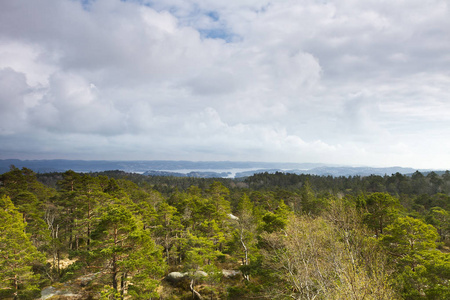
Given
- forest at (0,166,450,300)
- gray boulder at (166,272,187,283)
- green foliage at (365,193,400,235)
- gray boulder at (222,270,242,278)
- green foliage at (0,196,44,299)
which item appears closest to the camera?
forest at (0,166,450,300)

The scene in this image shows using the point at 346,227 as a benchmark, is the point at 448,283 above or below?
below

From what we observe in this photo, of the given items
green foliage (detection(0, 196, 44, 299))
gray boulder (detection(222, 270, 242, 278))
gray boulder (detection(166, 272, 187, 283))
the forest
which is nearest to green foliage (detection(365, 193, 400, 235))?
the forest

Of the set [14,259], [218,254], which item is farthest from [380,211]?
[14,259]

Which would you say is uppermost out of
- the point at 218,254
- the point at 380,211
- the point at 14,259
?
the point at 380,211

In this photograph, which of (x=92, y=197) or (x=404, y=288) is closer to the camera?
(x=404, y=288)

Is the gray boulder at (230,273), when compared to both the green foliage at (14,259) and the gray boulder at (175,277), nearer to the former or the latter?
the gray boulder at (175,277)

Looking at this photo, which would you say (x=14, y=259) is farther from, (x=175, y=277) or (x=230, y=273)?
(x=230, y=273)

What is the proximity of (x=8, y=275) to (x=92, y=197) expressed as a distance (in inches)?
383

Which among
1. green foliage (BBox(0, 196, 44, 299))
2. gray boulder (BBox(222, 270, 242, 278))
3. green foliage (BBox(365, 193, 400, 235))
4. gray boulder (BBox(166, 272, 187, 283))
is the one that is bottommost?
gray boulder (BBox(222, 270, 242, 278))

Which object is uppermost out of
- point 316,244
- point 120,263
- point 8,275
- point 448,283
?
point 316,244

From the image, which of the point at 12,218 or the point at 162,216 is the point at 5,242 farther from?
the point at 162,216

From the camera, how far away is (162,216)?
34.1 metres

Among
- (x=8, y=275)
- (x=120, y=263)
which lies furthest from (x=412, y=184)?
(x=8, y=275)

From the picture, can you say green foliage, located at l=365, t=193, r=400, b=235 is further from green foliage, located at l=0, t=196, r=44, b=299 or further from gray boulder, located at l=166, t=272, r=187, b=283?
green foliage, located at l=0, t=196, r=44, b=299
